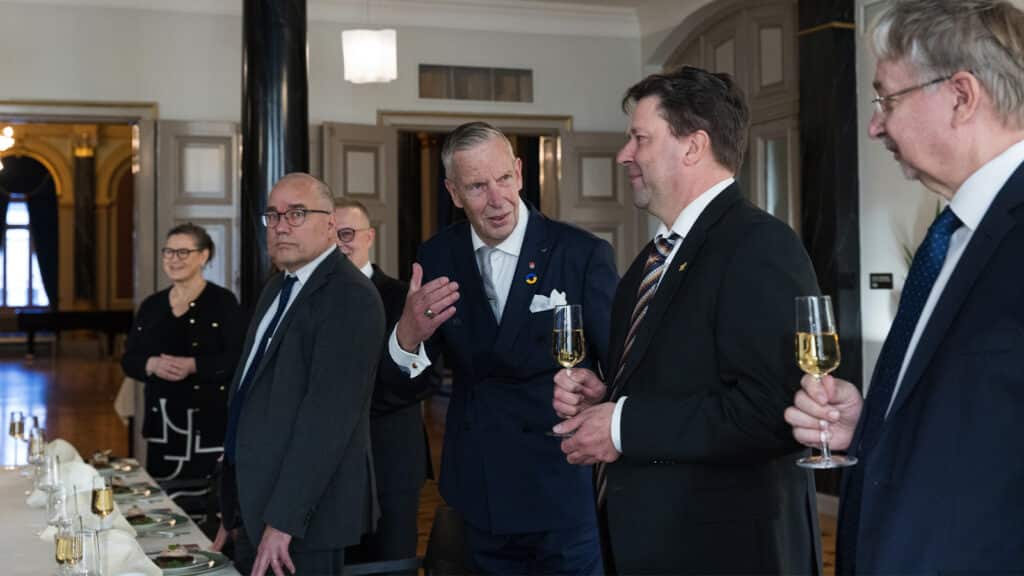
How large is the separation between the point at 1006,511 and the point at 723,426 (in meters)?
0.67

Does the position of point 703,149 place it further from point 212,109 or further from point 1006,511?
point 212,109

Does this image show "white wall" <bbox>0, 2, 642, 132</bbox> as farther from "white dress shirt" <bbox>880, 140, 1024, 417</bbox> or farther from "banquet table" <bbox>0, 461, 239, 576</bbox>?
"white dress shirt" <bbox>880, 140, 1024, 417</bbox>

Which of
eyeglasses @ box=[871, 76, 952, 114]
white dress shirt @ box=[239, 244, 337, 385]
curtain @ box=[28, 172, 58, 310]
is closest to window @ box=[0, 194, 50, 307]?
curtain @ box=[28, 172, 58, 310]

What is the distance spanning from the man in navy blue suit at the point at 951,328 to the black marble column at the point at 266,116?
16.9 ft

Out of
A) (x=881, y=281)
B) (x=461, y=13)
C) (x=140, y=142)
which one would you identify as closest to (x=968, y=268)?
(x=881, y=281)

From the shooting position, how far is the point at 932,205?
21.0 ft

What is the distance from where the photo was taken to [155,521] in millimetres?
3234

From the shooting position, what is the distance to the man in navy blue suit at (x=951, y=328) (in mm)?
1400

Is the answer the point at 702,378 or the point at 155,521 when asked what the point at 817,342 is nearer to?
the point at 702,378

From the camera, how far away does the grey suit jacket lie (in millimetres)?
2818

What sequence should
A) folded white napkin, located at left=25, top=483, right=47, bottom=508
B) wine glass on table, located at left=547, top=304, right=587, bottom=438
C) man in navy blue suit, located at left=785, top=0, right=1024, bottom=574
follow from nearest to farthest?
man in navy blue suit, located at left=785, top=0, right=1024, bottom=574
wine glass on table, located at left=547, top=304, right=587, bottom=438
folded white napkin, located at left=25, top=483, right=47, bottom=508

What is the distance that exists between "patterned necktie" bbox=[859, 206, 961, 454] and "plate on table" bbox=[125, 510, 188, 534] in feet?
7.34

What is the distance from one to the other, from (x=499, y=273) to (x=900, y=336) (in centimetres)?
154

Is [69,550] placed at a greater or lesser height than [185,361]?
lesser
